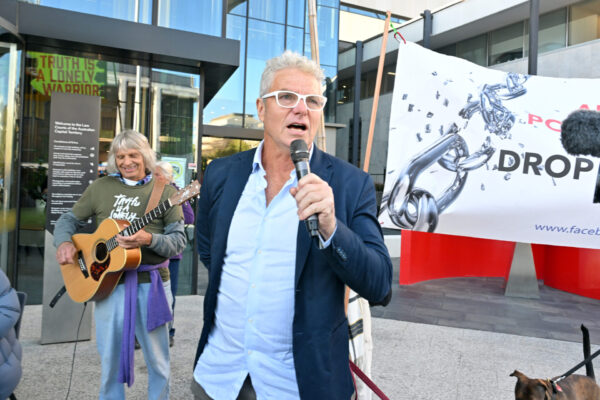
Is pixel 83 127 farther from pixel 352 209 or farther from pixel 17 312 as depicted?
pixel 352 209

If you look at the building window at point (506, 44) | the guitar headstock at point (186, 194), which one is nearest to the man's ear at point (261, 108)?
the guitar headstock at point (186, 194)

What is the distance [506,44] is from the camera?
596 inches

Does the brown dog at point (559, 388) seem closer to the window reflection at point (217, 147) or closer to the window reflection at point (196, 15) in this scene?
the window reflection at point (196, 15)

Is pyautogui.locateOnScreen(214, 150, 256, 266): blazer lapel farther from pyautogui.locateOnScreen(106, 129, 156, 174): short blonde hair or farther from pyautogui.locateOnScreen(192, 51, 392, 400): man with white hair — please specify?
pyautogui.locateOnScreen(106, 129, 156, 174): short blonde hair

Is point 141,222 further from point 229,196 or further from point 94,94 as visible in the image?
point 94,94

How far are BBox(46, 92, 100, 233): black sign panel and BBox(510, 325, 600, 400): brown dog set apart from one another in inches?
Answer: 178

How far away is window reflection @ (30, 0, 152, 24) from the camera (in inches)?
254

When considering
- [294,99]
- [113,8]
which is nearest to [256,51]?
[113,8]

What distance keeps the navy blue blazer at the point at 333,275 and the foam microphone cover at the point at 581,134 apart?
6666 millimetres

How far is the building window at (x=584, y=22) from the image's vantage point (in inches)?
Answer: 500

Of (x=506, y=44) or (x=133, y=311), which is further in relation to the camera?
(x=506, y=44)

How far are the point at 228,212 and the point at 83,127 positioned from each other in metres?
4.02

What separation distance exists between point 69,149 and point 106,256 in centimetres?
259

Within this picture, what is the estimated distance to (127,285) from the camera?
2750 mm
